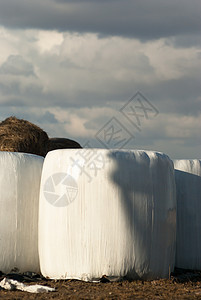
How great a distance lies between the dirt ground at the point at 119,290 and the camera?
589cm

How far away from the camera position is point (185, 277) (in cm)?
729

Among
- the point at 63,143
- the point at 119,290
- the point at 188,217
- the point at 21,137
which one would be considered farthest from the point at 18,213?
the point at 63,143

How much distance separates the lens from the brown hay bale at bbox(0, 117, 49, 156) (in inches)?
413

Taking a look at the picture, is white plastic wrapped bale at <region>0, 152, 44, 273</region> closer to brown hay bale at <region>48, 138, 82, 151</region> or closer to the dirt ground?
the dirt ground

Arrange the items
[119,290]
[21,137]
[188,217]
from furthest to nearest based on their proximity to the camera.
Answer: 1. [21,137]
2. [188,217]
3. [119,290]

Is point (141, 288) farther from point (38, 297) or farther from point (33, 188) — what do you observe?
point (33, 188)

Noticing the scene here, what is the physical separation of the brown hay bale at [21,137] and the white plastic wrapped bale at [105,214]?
3764mm

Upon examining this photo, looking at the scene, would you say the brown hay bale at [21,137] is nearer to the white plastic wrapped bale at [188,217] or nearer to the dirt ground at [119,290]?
the white plastic wrapped bale at [188,217]

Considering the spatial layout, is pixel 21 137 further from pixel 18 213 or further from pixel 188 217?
pixel 188 217

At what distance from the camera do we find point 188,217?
7.92 meters

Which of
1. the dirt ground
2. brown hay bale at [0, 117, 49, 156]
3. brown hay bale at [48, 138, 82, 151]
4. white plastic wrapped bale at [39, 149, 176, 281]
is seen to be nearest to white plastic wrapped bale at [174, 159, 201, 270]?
the dirt ground

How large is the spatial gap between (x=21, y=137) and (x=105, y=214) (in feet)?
14.6

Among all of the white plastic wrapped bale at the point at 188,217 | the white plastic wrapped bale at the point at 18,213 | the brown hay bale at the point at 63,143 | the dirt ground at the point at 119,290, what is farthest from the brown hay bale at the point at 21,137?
the dirt ground at the point at 119,290

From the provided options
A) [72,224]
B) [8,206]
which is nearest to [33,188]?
[8,206]
